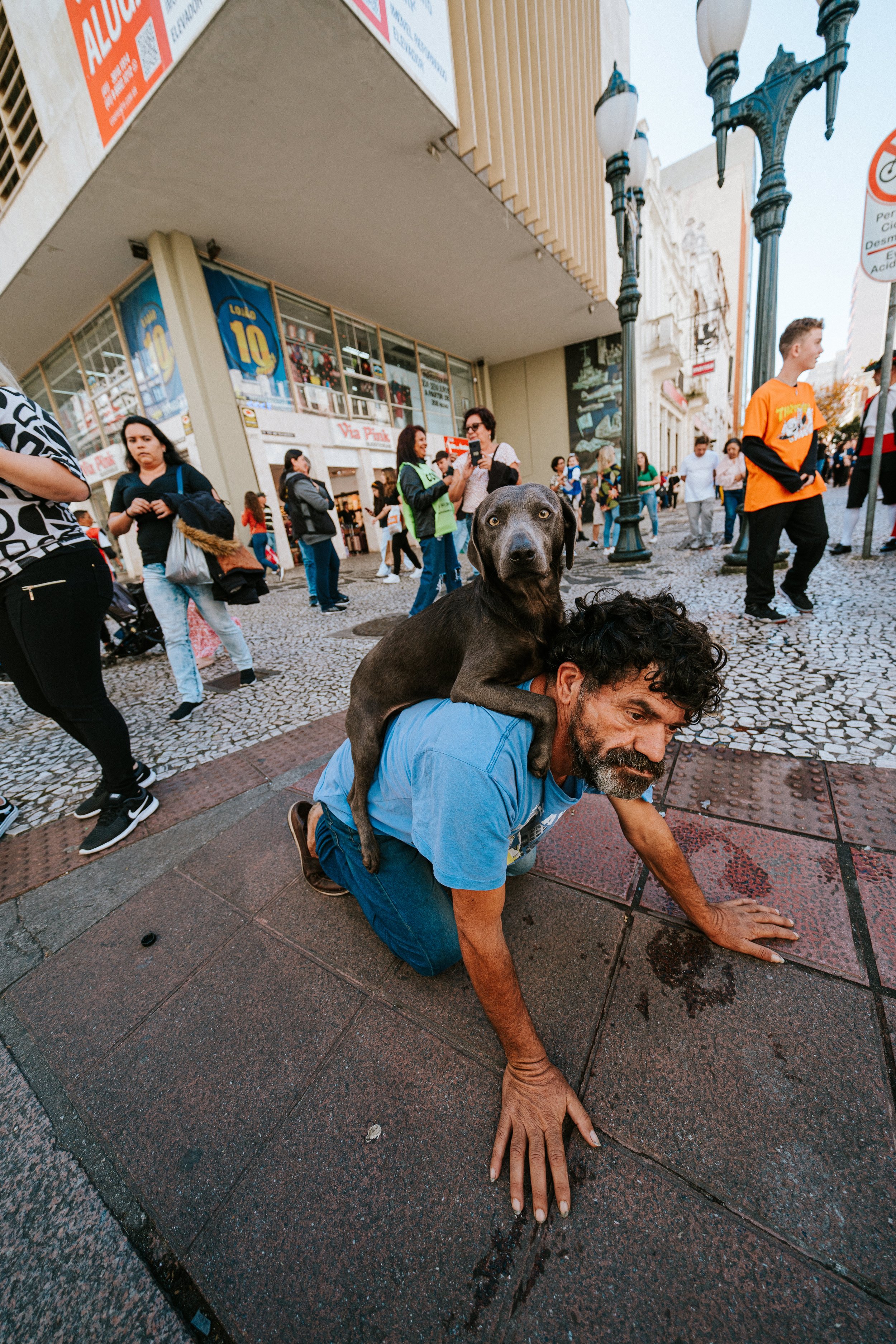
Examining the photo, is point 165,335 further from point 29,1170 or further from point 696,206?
point 696,206

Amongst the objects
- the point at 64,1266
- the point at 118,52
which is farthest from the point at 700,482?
the point at 118,52

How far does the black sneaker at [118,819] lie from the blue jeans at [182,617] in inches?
53.6

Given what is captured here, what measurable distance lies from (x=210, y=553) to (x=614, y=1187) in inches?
153

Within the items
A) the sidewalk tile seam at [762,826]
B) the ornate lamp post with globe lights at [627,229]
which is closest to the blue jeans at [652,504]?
the ornate lamp post with globe lights at [627,229]

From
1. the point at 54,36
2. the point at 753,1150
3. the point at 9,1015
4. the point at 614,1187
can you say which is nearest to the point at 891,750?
the point at 753,1150

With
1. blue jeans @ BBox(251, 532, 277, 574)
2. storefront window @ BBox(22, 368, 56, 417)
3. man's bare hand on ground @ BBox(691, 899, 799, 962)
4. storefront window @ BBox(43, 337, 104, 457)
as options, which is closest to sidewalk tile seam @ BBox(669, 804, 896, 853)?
man's bare hand on ground @ BBox(691, 899, 799, 962)

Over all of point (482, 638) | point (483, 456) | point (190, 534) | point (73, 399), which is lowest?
point (482, 638)

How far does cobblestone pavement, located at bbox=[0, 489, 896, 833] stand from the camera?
2705mm

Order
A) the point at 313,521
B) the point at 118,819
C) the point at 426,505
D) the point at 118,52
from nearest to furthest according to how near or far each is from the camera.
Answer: the point at 118,819
the point at 426,505
the point at 313,521
the point at 118,52

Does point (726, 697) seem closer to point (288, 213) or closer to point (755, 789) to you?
point (755, 789)

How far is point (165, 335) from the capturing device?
34.0ft

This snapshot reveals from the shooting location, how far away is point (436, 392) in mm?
17875

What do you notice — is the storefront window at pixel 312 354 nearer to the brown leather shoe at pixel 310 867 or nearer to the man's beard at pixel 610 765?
the brown leather shoe at pixel 310 867

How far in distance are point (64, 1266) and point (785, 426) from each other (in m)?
5.34
